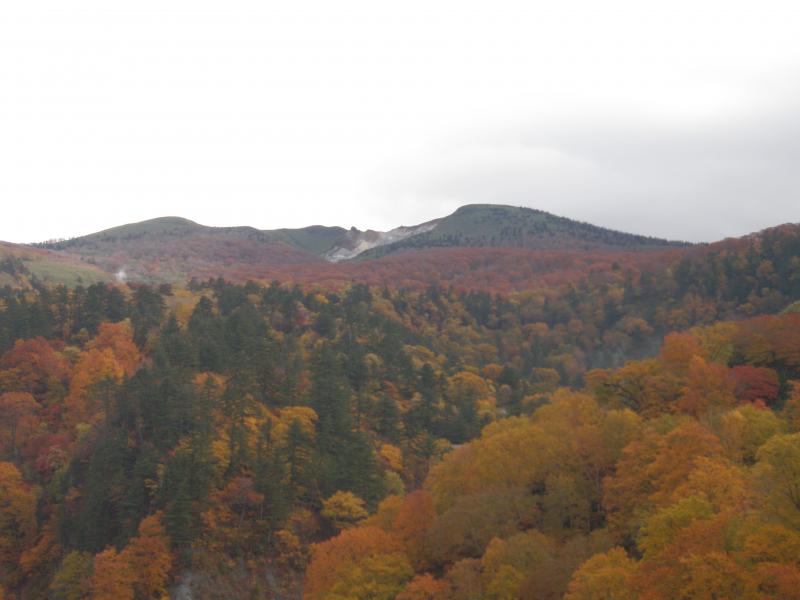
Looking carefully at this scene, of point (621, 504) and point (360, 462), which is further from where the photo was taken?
point (360, 462)

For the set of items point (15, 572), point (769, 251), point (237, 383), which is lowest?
point (15, 572)

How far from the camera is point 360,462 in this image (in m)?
64.6

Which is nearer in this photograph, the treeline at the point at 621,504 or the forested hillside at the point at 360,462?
the treeline at the point at 621,504

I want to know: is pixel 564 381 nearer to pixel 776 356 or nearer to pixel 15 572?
pixel 776 356

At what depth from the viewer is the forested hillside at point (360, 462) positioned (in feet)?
109

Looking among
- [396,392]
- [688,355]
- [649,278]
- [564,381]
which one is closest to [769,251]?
[649,278]

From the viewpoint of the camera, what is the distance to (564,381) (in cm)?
14025

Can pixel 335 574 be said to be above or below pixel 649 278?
below

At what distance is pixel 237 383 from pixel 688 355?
4179cm

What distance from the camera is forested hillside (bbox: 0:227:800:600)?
109 feet

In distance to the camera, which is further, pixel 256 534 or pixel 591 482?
pixel 256 534

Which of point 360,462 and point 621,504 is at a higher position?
point 621,504

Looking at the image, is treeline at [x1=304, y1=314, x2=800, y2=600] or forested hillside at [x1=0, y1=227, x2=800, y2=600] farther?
forested hillside at [x1=0, y1=227, x2=800, y2=600]

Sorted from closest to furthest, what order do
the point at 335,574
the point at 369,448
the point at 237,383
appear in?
the point at 335,574, the point at 369,448, the point at 237,383
